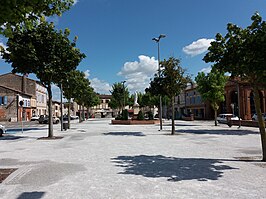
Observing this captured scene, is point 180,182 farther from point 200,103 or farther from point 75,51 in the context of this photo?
point 200,103

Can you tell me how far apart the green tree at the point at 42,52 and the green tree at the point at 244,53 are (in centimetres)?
1082

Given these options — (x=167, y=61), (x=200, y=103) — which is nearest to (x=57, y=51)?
(x=167, y=61)

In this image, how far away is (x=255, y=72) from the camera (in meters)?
7.91

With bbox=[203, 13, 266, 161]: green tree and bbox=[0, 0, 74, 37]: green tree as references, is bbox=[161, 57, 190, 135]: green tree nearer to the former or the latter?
bbox=[203, 13, 266, 161]: green tree

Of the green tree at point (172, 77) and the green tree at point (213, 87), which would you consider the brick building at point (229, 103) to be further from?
the green tree at point (172, 77)

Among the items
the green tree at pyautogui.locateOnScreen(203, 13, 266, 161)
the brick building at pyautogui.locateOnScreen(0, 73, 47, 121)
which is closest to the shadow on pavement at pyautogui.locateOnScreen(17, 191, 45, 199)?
the green tree at pyautogui.locateOnScreen(203, 13, 266, 161)

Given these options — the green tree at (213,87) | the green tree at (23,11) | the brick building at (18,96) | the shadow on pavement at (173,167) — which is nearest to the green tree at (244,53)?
the shadow on pavement at (173,167)

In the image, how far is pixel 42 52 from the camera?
16.3m

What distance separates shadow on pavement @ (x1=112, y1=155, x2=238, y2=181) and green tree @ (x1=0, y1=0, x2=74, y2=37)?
15.4ft

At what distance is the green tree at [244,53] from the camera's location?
25.2 feet

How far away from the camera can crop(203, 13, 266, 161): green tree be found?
7688 millimetres

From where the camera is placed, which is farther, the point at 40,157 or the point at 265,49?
the point at 40,157

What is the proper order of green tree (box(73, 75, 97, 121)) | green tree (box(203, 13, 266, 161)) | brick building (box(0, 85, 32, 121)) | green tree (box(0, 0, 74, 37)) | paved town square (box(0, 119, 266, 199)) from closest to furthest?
green tree (box(0, 0, 74, 37))
paved town square (box(0, 119, 266, 199))
green tree (box(203, 13, 266, 161))
green tree (box(73, 75, 97, 121))
brick building (box(0, 85, 32, 121))

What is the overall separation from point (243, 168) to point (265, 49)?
3727 mm
